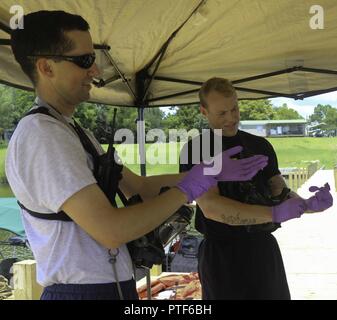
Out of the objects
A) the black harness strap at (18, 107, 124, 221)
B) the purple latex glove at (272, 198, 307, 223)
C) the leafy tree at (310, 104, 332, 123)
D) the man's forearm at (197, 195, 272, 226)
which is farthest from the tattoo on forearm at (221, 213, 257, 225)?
the leafy tree at (310, 104, 332, 123)

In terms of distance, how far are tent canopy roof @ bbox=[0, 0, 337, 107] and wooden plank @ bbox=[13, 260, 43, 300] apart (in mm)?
1171

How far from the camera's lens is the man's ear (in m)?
1.24

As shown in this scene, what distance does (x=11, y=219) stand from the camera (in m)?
7.46

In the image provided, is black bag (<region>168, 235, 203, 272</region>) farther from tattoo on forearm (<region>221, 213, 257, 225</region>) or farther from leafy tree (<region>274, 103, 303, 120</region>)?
Answer: leafy tree (<region>274, 103, 303, 120</region>)

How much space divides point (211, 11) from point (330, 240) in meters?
5.59

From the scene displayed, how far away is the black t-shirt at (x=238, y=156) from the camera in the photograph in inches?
84.1

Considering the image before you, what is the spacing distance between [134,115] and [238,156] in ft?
10.1

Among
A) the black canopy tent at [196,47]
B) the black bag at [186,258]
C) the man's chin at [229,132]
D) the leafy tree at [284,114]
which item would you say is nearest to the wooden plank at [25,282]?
the black canopy tent at [196,47]

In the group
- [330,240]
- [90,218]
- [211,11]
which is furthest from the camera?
[330,240]

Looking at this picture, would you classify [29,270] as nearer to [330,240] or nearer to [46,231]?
[46,231]

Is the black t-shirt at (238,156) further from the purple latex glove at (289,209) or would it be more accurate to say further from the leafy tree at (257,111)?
the leafy tree at (257,111)

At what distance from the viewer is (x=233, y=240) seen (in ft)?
7.25

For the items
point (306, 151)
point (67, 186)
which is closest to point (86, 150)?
point (67, 186)

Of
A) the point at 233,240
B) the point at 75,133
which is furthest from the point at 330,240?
the point at 75,133
